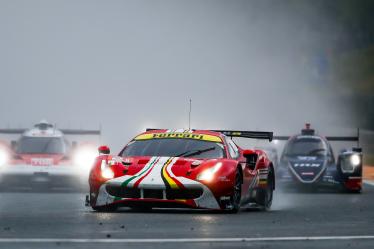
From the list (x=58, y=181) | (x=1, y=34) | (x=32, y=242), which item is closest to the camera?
(x=32, y=242)

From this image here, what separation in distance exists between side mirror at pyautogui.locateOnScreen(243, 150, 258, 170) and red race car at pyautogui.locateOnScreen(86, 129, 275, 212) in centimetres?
1

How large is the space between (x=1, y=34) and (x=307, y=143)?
37.8 m

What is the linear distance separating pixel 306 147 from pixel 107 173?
11.4 meters

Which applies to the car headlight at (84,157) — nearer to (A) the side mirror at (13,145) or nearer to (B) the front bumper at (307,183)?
(A) the side mirror at (13,145)

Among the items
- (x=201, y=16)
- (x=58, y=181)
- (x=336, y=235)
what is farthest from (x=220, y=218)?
(x=201, y=16)

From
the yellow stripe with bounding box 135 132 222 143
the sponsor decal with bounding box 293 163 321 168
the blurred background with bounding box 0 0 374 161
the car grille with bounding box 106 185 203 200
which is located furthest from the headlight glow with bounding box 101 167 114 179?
the blurred background with bounding box 0 0 374 161

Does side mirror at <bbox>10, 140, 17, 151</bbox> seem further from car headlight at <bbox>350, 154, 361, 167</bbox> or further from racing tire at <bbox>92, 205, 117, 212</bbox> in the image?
racing tire at <bbox>92, 205, 117, 212</bbox>

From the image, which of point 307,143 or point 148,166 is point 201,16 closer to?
point 307,143

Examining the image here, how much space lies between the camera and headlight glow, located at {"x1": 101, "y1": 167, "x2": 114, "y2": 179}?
51.6ft

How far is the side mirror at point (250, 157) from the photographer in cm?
1677

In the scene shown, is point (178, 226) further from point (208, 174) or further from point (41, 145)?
point (41, 145)

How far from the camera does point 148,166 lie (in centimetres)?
1570

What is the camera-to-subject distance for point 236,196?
1614 centimetres

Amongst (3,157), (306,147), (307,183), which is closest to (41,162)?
(3,157)
